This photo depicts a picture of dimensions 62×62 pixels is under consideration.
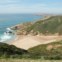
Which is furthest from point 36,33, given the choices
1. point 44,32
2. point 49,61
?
point 49,61

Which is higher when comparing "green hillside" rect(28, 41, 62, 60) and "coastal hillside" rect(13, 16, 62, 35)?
"green hillside" rect(28, 41, 62, 60)

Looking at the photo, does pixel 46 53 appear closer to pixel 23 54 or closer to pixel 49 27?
pixel 23 54

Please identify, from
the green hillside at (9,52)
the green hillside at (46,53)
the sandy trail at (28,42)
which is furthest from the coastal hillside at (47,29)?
the green hillside at (9,52)

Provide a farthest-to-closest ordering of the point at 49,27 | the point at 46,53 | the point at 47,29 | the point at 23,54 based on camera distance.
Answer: the point at 49,27 < the point at 47,29 < the point at 46,53 < the point at 23,54

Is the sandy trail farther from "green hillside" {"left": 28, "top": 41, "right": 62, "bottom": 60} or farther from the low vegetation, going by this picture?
the low vegetation

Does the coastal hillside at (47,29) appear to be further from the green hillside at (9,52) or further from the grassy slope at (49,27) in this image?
the green hillside at (9,52)

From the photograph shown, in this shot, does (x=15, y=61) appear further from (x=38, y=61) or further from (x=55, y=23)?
(x=55, y=23)

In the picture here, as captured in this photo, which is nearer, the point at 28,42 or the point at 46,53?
the point at 46,53

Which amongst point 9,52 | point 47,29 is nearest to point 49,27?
point 47,29

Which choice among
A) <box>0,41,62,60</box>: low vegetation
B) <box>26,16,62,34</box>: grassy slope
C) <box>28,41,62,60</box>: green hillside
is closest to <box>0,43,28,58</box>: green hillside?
<box>0,41,62,60</box>: low vegetation

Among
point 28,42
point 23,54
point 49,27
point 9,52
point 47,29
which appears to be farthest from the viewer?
point 49,27

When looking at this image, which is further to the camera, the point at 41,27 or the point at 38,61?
the point at 41,27
